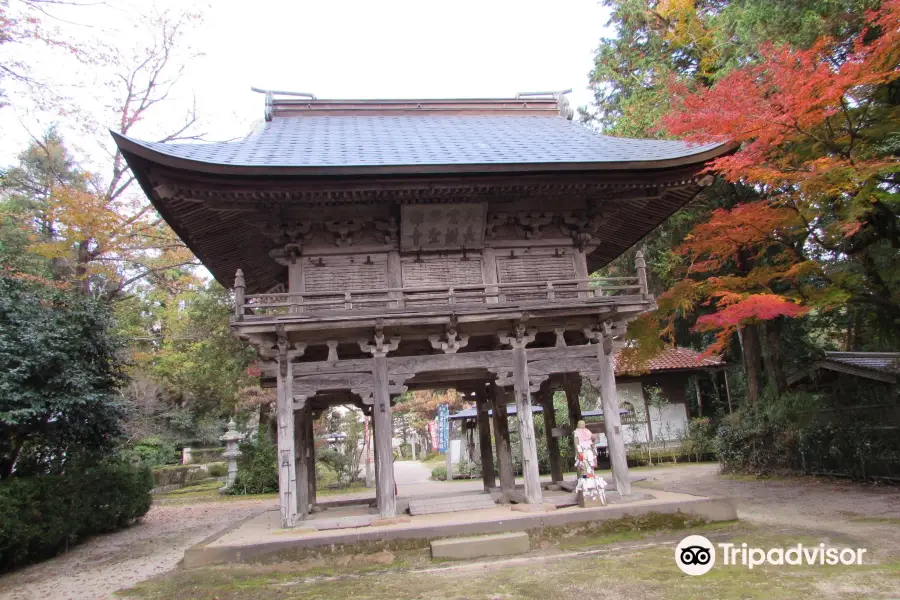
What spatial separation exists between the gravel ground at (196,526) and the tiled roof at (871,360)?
305 centimetres

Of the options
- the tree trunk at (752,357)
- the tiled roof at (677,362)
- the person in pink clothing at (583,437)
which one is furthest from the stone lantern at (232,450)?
the tree trunk at (752,357)

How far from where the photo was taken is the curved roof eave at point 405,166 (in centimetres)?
822

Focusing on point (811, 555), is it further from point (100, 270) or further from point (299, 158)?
point (100, 270)

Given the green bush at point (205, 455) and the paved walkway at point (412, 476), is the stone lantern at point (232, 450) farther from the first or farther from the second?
the green bush at point (205, 455)

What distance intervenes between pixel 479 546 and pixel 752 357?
14.8m

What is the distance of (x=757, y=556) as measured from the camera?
23.7 ft

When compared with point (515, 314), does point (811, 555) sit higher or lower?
lower

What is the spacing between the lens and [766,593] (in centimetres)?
578

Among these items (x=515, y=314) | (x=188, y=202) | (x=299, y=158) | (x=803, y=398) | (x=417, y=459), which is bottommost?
(x=417, y=459)

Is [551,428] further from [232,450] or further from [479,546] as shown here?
[232,450]

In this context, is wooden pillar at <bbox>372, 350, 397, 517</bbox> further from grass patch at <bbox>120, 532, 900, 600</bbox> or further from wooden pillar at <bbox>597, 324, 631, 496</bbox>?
wooden pillar at <bbox>597, 324, 631, 496</bbox>

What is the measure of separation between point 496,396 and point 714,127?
7143mm

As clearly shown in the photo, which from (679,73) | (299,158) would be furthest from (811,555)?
(679,73)

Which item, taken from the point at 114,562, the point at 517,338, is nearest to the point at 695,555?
the point at 517,338
